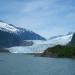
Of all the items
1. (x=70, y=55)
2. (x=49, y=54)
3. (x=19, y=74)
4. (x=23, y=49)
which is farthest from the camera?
(x=23, y=49)

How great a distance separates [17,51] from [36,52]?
1599cm

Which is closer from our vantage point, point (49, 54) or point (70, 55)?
point (70, 55)

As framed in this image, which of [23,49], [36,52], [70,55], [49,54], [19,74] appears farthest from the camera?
[23,49]

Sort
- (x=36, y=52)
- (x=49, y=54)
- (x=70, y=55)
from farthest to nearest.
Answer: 1. (x=36, y=52)
2. (x=49, y=54)
3. (x=70, y=55)

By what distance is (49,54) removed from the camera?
116 metres

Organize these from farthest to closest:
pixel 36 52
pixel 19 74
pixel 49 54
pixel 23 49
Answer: pixel 23 49 → pixel 36 52 → pixel 49 54 → pixel 19 74

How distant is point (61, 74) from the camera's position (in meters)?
39.5

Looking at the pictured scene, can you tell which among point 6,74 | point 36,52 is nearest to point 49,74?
point 6,74

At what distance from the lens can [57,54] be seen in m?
110

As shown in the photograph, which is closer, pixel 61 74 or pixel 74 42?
pixel 61 74

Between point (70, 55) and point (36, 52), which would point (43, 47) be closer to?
point (36, 52)

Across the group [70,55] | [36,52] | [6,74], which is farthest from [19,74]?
[36,52]

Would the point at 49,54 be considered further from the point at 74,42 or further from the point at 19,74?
the point at 19,74

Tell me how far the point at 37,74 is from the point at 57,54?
71080 mm
